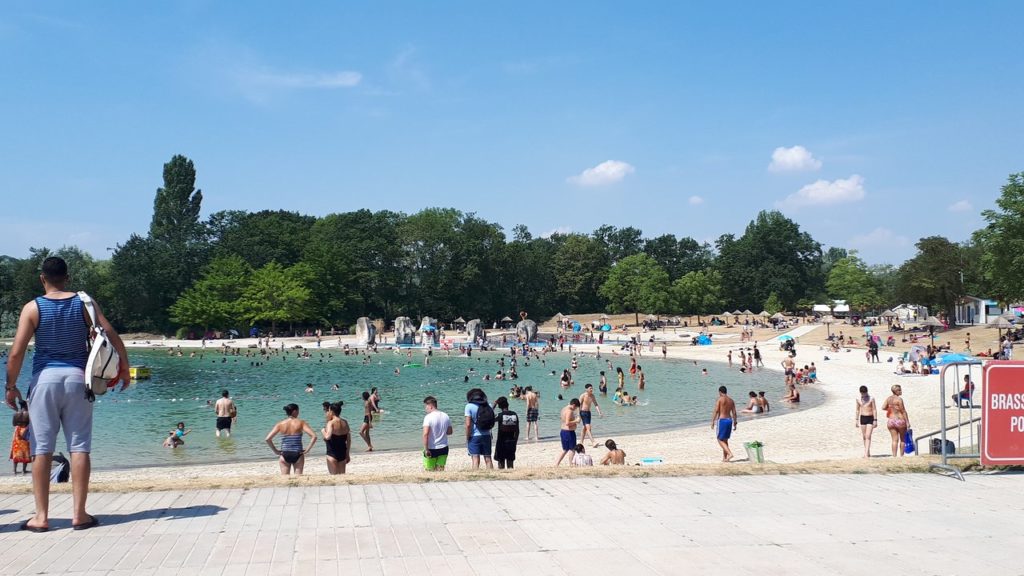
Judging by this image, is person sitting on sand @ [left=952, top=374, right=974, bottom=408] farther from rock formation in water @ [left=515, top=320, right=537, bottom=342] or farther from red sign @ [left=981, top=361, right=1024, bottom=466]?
rock formation in water @ [left=515, top=320, right=537, bottom=342]

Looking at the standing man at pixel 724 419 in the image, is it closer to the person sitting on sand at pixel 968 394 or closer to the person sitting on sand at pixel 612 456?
the person sitting on sand at pixel 612 456

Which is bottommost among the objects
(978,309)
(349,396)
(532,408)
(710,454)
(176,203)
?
(349,396)

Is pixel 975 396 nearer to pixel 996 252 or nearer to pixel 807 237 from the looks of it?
pixel 996 252

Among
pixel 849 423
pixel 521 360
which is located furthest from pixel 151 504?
pixel 521 360

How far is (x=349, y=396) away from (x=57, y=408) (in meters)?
28.7

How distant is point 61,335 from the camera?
232 inches

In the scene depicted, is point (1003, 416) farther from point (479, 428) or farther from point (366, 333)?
point (366, 333)

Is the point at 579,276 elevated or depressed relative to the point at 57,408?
elevated

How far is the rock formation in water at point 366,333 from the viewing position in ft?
228

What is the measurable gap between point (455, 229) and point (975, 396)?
2910 inches

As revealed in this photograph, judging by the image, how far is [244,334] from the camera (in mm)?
81312

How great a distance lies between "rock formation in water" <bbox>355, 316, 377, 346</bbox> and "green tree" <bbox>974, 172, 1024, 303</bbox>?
49.0m

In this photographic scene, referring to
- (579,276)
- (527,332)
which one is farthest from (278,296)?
(579,276)

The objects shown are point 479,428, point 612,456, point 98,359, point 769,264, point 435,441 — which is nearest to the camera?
point 98,359
